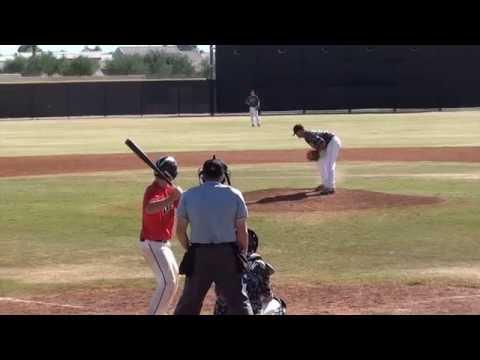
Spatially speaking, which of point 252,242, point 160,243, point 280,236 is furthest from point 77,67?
point 252,242

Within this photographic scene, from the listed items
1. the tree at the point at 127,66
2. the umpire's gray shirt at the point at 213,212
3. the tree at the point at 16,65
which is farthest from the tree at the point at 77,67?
the umpire's gray shirt at the point at 213,212

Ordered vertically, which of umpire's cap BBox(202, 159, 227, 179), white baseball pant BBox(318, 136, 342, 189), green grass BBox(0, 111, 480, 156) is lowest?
green grass BBox(0, 111, 480, 156)

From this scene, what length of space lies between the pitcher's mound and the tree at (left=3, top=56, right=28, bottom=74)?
114m

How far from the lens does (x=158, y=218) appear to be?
9703 millimetres

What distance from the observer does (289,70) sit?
6291 centimetres

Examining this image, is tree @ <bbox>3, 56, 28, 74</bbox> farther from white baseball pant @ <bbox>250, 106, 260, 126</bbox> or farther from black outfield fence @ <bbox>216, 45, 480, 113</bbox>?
white baseball pant @ <bbox>250, 106, 260, 126</bbox>

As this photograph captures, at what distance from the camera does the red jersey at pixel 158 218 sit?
31.5 feet

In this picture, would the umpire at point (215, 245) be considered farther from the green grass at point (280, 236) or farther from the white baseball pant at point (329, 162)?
the white baseball pant at point (329, 162)

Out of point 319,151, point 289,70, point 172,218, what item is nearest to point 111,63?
point 289,70

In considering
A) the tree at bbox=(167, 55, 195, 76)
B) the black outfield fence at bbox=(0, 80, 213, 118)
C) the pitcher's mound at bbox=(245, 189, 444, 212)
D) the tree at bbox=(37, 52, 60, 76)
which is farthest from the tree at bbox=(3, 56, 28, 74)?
the pitcher's mound at bbox=(245, 189, 444, 212)

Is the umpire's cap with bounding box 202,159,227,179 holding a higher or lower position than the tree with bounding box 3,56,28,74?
higher

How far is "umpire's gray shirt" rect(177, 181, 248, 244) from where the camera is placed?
805cm

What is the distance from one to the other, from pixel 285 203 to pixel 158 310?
35.6 ft

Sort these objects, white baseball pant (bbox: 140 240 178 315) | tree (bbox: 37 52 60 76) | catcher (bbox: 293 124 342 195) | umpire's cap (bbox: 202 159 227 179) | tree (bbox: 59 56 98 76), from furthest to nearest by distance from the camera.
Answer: tree (bbox: 37 52 60 76) → tree (bbox: 59 56 98 76) → catcher (bbox: 293 124 342 195) → white baseball pant (bbox: 140 240 178 315) → umpire's cap (bbox: 202 159 227 179)
